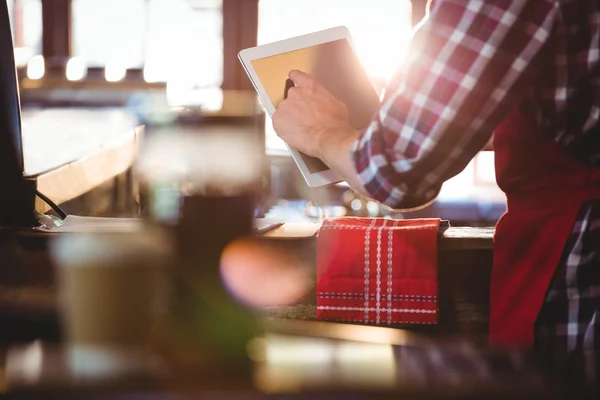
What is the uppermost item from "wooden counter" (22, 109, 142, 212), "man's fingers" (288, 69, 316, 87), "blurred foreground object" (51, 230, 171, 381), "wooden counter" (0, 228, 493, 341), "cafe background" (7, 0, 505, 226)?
"cafe background" (7, 0, 505, 226)

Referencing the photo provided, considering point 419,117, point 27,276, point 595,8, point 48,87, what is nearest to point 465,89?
point 419,117

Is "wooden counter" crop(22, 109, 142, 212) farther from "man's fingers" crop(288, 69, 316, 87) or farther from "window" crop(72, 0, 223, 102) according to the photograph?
"window" crop(72, 0, 223, 102)

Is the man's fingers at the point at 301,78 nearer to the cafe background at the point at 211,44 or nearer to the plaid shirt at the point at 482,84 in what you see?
the plaid shirt at the point at 482,84

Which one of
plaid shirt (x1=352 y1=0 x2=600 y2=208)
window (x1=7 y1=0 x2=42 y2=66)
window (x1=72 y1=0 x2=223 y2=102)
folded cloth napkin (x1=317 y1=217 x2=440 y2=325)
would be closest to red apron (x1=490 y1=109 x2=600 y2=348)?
plaid shirt (x1=352 y1=0 x2=600 y2=208)

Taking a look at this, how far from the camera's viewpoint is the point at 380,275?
101 centimetres

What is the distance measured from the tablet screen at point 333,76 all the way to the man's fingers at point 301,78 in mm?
17

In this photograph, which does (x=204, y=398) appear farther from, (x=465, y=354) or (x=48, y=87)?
(x=48, y=87)

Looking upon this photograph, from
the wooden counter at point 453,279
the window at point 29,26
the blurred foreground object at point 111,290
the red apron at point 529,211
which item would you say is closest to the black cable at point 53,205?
the wooden counter at point 453,279

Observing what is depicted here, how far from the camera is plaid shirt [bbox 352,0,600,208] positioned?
0.73 metres

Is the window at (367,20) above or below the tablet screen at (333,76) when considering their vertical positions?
above

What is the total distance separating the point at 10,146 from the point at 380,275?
0.64 m

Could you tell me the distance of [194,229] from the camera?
24.3 inches

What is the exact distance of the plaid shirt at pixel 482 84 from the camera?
A: 73 centimetres

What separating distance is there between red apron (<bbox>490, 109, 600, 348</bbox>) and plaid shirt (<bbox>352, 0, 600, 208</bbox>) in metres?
0.03
